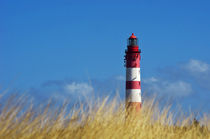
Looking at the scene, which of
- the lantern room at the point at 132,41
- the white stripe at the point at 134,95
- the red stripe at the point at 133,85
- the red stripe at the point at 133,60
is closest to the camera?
the white stripe at the point at 134,95

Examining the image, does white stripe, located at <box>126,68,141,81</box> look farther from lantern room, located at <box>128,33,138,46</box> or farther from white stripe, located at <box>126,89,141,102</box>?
lantern room, located at <box>128,33,138,46</box>

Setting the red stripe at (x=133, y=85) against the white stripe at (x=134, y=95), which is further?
the red stripe at (x=133, y=85)

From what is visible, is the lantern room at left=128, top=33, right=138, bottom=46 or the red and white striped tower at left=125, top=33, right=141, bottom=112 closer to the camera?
the red and white striped tower at left=125, top=33, right=141, bottom=112

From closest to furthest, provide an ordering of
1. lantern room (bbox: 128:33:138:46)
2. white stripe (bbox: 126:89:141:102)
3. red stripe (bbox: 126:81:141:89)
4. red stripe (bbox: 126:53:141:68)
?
white stripe (bbox: 126:89:141:102) < red stripe (bbox: 126:81:141:89) < red stripe (bbox: 126:53:141:68) < lantern room (bbox: 128:33:138:46)

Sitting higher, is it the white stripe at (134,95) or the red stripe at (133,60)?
the red stripe at (133,60)

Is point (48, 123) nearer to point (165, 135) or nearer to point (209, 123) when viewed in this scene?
point (165, 135)

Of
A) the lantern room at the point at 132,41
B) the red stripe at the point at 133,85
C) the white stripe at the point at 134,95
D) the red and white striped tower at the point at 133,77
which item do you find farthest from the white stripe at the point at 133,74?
the lantern room at the point at 132,41

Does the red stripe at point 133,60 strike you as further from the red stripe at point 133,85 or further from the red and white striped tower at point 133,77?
the red stripe at point 133,85

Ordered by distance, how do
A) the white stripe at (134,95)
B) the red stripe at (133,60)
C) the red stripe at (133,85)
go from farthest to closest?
the red stripe at (133,60), the red stripe at (133,85), the white stripe at (134,95)

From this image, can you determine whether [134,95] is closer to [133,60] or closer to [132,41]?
[133,60]

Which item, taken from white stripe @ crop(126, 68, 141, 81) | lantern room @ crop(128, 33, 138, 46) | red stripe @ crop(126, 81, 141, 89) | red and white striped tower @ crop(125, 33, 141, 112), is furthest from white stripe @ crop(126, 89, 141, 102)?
lantern room @ crop(128, 33, 138, 46)

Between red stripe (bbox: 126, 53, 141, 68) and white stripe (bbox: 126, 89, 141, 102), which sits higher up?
red stripe (bbox: 126, 53, 141, 68)

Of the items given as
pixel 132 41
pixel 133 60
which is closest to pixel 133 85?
pixel 133 60

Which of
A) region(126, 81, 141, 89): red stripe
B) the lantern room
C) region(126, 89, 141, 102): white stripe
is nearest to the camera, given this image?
region(126, 89, 141, 102): white stripe
